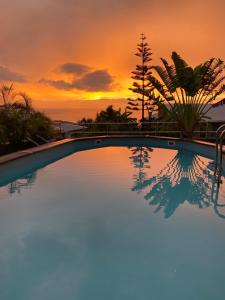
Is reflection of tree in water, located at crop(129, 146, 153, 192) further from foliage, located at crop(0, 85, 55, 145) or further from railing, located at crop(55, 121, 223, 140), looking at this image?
foliage, located at crop(0, 85, 55, 145)

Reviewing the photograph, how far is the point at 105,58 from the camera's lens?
36.8ft

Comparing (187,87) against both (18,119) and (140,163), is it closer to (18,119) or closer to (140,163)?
(140,163)

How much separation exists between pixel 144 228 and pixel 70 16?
8102 mm

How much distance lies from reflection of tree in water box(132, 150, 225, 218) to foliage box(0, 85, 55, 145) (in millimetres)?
3968

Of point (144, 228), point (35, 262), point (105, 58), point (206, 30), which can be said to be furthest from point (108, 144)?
point (35, 262)

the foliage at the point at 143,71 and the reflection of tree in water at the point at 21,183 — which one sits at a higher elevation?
the foliage at the point at 143,71

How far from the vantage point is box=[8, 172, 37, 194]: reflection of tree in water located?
5329mm

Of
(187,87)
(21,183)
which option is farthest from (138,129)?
Answer: (21,183)

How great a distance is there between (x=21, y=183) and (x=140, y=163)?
3544mm

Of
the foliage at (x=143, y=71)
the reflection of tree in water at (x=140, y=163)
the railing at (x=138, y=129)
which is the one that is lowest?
the reflection of tree in water at (x=140, y=163)

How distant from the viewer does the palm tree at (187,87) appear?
391 inches

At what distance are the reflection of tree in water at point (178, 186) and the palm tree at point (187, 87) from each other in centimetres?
338

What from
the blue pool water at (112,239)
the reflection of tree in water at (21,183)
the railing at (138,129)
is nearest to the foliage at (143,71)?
the railing at (138,129)

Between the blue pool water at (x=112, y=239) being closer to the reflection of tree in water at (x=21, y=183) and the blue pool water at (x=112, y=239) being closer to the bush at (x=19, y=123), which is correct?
the reflection of tree in water at (x=21, y=183)
